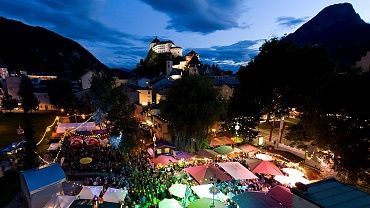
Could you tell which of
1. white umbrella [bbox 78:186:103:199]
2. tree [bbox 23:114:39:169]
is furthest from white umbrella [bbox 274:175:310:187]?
tree [bbox 23:114:39:169]

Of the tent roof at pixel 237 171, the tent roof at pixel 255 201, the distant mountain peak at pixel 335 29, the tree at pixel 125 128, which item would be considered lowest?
the tent roof at pixel 237 171

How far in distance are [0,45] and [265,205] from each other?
560ft

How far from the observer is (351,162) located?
60.3 ft

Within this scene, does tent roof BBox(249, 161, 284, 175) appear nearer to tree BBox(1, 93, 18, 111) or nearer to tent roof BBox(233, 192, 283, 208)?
tent roof BBox(233, 192, 283, 208)

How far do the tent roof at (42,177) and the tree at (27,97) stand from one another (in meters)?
44.0

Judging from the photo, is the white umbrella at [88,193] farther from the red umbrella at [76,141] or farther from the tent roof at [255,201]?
the red umbrella at [76,141]

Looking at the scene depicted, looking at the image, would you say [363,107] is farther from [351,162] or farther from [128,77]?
[128,77]

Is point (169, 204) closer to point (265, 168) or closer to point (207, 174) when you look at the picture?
point (207, 174)

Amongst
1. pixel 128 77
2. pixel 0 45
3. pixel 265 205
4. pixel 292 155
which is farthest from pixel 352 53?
pixel 0 45

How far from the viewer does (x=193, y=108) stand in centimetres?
2883

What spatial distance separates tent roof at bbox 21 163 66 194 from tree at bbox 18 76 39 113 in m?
44.0

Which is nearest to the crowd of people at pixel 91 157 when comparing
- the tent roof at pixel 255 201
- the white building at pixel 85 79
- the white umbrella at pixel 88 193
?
the white umbrella at pixel 88 193

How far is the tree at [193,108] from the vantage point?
29.3m

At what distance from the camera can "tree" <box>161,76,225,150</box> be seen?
29281mm
